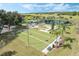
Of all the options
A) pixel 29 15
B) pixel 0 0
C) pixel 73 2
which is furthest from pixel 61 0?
pixel 0 0

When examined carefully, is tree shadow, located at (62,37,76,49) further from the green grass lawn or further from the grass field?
the green grass lawn

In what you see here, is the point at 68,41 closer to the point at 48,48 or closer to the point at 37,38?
the point at 48,48

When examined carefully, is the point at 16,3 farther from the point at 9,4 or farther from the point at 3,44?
the point at 3,44

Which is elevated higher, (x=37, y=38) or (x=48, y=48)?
(x=37, y=38)

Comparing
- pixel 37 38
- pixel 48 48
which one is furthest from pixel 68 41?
pixel 37 38

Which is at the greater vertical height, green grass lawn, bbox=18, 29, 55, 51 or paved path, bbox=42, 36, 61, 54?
green grass lawn, bbox=18, 29, 55, 51

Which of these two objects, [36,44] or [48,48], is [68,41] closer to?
[48,48]

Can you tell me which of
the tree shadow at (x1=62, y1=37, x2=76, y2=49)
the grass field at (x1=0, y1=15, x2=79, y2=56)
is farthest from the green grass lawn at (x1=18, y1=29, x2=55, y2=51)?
the tree shadow at (x1=62, y1=37, x2=76, y2=49)

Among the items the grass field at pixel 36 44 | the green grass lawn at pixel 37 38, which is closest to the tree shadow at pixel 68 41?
the grass field at pixel 36 44

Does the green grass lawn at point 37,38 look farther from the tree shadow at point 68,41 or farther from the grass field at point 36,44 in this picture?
the tree shadow at point 68,41

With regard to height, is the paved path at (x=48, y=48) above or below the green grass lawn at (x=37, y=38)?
below

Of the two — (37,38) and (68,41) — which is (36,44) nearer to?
(37,38)

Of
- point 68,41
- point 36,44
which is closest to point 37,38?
point 36,44
